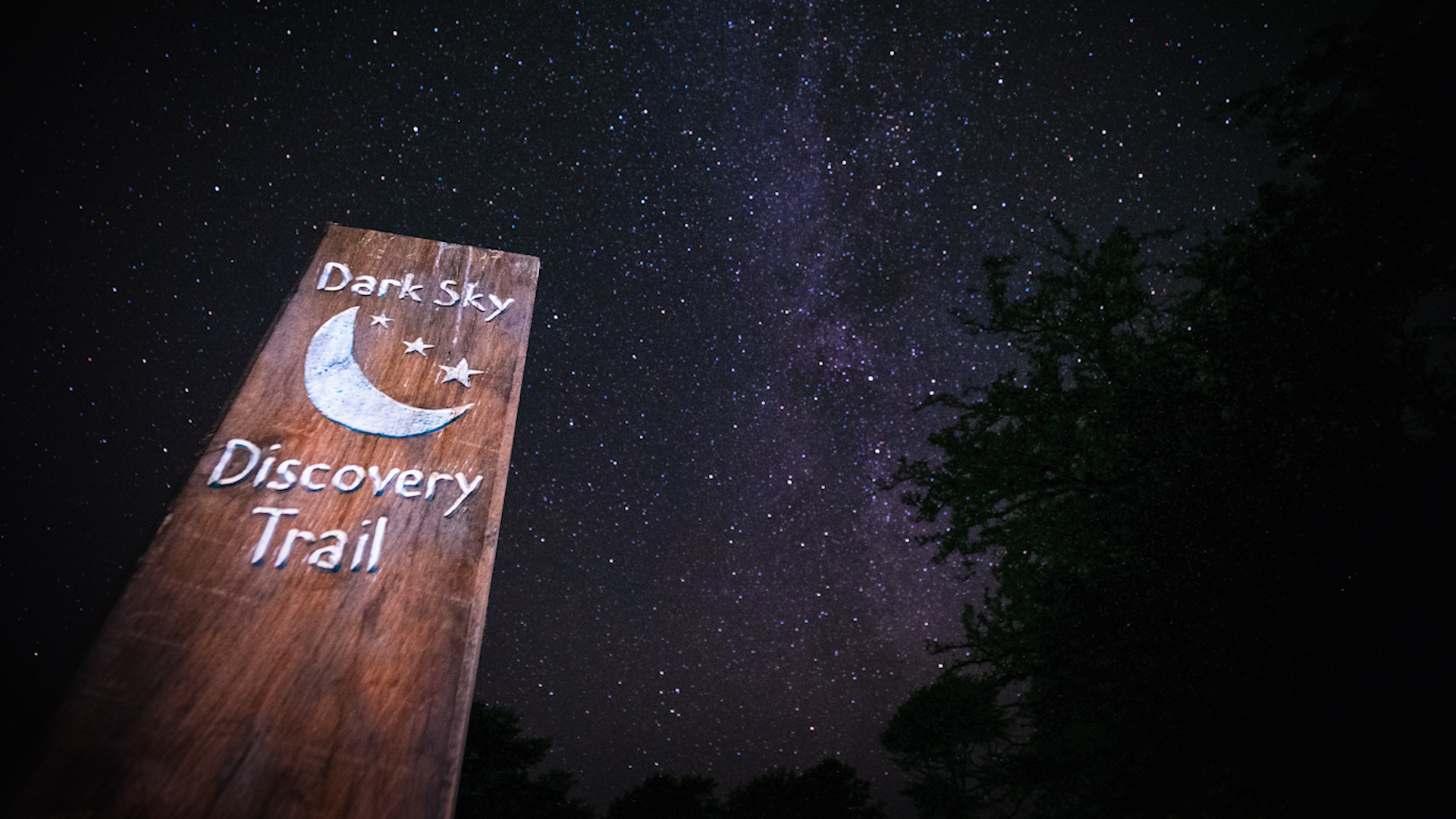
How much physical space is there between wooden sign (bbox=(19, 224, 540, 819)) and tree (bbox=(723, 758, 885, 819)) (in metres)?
18.5

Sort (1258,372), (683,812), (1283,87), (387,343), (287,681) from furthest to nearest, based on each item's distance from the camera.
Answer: (683,812)
(1283,87)
(1258,372)
(387,343)
(287,681)

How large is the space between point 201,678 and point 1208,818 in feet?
25.4

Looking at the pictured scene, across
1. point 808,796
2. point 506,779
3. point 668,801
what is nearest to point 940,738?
point 808,796

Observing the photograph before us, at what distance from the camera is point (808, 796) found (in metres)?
16.9

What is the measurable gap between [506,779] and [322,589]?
1642cm

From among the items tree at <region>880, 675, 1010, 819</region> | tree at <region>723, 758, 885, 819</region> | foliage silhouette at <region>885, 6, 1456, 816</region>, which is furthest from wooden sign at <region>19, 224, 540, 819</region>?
tree at <region>723, 758, 885, 819</region>

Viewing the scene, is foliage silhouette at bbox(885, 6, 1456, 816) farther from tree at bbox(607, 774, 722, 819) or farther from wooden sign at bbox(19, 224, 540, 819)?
tree at bbox(607, 774, 722, 819)

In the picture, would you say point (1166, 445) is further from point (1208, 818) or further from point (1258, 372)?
point (1208, 818)

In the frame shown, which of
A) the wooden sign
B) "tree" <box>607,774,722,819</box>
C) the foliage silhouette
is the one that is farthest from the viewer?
"tree" <box>607,774,722,819</box>

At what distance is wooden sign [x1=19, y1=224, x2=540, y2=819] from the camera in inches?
59.1

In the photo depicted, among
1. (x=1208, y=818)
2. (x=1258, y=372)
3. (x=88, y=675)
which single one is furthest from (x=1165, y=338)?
(x=88, y=675)

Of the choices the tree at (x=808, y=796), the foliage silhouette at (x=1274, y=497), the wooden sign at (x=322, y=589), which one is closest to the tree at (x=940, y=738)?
the tree at (x=808, y=796)

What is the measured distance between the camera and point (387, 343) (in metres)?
2.53

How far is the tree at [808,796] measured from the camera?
650 inches
